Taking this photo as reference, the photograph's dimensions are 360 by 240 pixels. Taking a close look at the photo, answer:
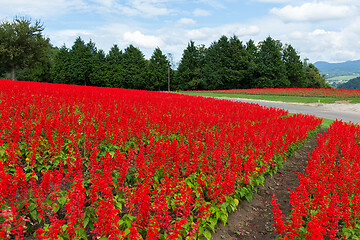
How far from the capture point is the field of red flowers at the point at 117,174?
9.96 feet

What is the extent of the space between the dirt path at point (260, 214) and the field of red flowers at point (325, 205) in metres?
0.43

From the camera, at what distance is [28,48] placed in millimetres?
39500

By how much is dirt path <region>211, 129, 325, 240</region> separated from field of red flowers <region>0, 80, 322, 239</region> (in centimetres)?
26

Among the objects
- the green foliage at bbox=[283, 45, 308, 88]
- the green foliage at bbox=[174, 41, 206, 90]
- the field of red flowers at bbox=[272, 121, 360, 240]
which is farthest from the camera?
the green foliage at bbox=[283, 45, 308, 88]

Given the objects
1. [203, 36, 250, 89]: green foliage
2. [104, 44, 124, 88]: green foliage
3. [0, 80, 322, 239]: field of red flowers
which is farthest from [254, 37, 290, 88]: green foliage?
[0, 80, 322, 239]: field of red flowers

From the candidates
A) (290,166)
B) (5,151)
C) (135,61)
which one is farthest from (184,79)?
(5,151)

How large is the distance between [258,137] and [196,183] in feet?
10.2

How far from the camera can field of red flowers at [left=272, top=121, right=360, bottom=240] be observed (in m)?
3.26

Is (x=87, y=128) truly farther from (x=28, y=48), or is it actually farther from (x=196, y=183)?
(x=28, y=48)

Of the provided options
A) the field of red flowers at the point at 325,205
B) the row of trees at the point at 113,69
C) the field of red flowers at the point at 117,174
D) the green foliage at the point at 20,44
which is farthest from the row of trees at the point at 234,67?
the field of red flowers at the point at 325,205

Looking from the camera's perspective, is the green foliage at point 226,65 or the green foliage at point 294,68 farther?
the green foliage at point 294,68

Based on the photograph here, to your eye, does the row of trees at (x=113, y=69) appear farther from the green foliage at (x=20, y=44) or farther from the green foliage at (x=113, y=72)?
the green foliage at (x=20, y=44)

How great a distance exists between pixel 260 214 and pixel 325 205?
5.30ft

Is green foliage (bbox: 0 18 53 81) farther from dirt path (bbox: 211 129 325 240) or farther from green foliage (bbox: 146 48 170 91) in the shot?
dirt path (bbox: 211 129 325 240)
